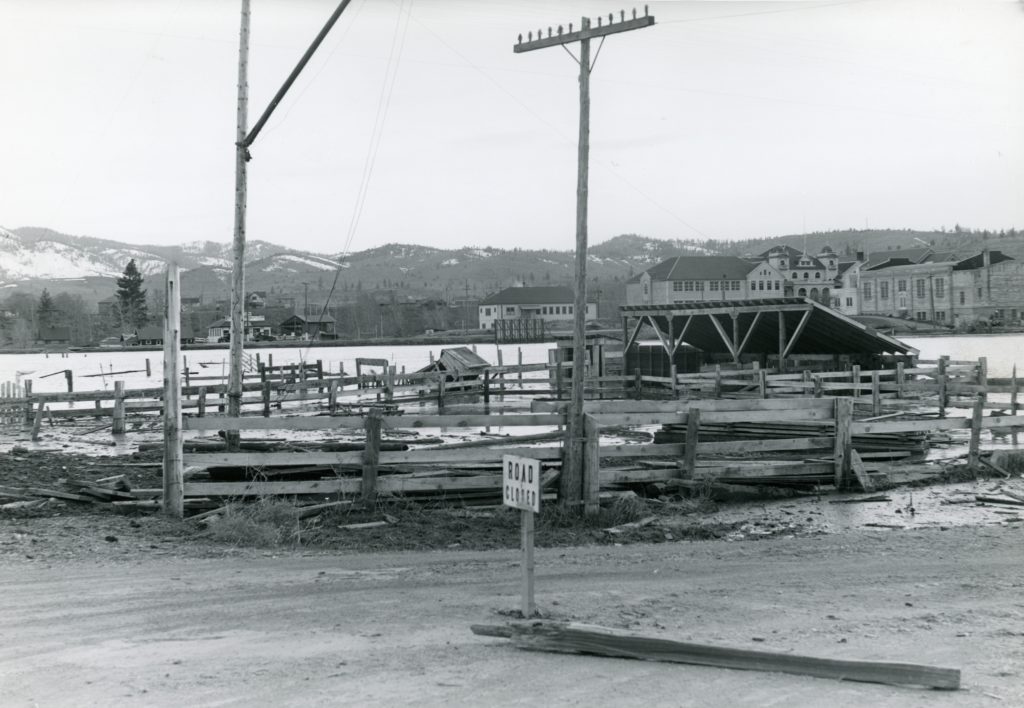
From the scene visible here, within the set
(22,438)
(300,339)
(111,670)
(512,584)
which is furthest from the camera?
(300,339)

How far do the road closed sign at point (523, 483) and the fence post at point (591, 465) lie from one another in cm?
466

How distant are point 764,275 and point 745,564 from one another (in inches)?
3423

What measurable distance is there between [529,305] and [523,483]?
13892cm

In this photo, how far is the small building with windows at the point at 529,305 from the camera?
14475 centimetres

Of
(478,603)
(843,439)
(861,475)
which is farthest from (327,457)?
(861,475)

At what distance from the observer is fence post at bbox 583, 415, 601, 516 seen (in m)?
12.1

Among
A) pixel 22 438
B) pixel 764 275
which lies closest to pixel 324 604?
pixel 22 438

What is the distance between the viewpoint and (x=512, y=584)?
28.8ft

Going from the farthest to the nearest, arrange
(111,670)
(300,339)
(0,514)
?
(300,339) < (0,514) < (111,670)

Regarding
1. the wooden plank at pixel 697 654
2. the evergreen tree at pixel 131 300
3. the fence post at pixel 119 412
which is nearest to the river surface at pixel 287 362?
the evergreen tree at pixel 131 300

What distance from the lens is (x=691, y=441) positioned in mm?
13250

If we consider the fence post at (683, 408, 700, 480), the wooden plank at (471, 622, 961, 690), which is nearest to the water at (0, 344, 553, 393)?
the fence post at (683, 408, 700, 480)

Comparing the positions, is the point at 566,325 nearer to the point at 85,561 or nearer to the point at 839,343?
the point at 839,343

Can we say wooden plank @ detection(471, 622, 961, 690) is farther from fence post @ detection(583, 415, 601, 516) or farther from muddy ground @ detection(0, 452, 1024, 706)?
fence post @ detection(583, 415, 601, 516)
